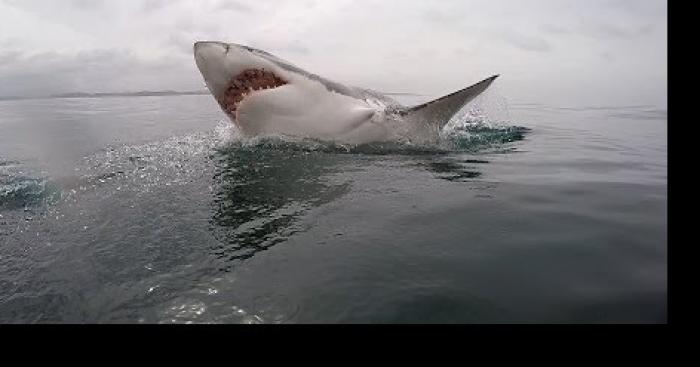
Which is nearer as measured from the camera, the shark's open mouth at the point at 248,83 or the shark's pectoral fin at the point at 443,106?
the shark's open mouth at the point at 248,83

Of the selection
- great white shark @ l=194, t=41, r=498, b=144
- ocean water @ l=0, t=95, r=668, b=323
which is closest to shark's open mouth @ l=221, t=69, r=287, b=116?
great white shark @ l=194, t=41, r=498, b=144

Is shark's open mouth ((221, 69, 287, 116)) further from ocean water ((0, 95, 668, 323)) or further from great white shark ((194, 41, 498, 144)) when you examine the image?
ocean water ((0, 95, 668, 323))

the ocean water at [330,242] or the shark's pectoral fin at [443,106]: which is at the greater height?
the shark's pectoral fin at [443,106]

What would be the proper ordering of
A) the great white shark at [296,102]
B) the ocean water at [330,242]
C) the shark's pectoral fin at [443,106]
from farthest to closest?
the shark's pectoral fin at [443,106] → the great white shark at [296,102] → the ocean water at [330,242]

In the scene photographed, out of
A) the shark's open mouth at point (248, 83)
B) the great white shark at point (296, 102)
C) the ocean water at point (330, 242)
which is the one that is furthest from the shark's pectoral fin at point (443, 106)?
the shark's open mouth at point (248, 83)

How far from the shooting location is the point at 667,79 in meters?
1.99

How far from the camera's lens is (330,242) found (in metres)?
3.06

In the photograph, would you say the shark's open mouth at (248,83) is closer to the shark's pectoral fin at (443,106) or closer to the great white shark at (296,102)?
the great white shark at (296,102)

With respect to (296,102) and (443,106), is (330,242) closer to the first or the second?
(296,102)

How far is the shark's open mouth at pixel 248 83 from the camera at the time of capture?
572cm

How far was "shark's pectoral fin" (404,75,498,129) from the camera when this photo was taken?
652 cm

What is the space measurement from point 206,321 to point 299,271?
634 millimetres
